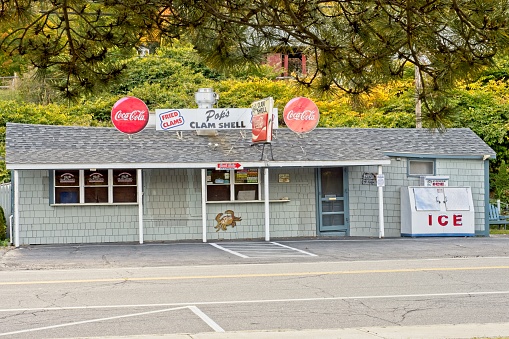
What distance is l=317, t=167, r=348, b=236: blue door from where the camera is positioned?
26562 mm

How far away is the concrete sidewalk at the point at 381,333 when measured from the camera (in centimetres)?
1024

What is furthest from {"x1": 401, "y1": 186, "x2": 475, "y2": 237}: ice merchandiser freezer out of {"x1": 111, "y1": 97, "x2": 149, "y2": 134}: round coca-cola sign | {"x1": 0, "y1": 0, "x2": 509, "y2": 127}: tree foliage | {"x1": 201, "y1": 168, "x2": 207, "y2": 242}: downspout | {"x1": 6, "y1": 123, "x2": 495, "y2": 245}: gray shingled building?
{"x1": 0, "y1": 0, "x2": 509, "y2": 127}: tree foliage

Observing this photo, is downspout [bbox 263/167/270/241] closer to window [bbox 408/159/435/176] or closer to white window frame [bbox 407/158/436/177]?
white window frame [bbox 407/158/436/177]

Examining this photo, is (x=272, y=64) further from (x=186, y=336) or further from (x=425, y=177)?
(x=186, y=336)

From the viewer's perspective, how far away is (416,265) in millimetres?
18188

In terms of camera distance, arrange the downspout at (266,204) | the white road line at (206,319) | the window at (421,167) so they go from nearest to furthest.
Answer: the white road line at (206,319) → the downspout at (266,204) → the window at (421,167)

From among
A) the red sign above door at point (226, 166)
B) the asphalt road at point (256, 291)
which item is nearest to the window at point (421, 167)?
the asphalt road at point (256, 291)

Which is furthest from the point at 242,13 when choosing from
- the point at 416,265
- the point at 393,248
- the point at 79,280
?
the point at 393,248

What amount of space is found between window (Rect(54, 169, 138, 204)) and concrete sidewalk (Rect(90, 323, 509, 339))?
1476cm

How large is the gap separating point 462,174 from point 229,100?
539 inches

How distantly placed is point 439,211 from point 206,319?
51.5 ft

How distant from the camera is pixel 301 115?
2542 cm

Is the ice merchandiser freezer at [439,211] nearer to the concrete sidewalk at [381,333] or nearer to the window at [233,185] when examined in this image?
the window at [233,185]

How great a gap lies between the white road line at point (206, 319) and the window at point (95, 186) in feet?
41.8
